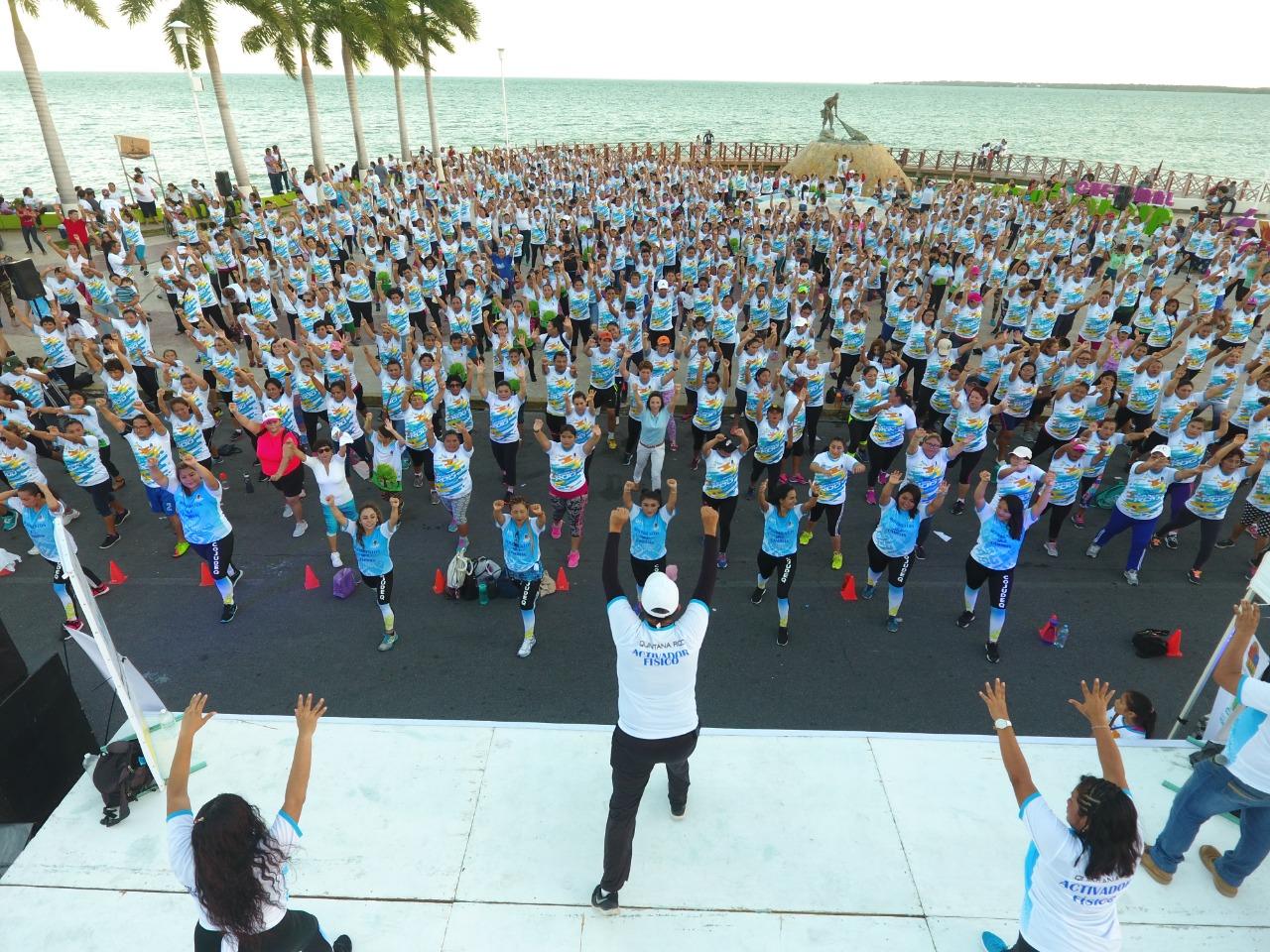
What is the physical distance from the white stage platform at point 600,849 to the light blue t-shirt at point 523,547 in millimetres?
1869

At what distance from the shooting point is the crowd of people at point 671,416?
13.4ft

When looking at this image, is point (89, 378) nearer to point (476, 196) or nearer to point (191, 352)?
point (191, 352)

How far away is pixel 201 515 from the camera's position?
684 centimetres

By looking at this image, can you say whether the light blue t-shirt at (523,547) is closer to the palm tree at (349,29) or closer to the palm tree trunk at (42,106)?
the palm tree trunk at (42,106)

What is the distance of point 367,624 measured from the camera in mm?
7281

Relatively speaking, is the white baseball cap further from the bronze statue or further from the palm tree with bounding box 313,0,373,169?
the bronze statue

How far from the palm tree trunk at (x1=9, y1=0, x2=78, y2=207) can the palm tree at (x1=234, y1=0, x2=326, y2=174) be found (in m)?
6.45

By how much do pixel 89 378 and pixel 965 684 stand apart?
546 inches

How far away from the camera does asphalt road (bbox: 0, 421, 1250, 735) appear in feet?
20.6

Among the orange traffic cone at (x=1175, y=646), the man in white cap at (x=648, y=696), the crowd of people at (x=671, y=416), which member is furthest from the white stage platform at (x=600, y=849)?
the orange traffic cone at (x=1175, y=646)

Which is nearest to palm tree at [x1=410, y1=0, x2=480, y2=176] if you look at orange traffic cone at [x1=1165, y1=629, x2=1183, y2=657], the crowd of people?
the crowd of people

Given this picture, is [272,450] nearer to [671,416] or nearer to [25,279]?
[671,416]

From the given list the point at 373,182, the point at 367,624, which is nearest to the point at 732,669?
the point at 367,624

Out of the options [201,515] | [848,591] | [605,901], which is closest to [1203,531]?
[848,591]
